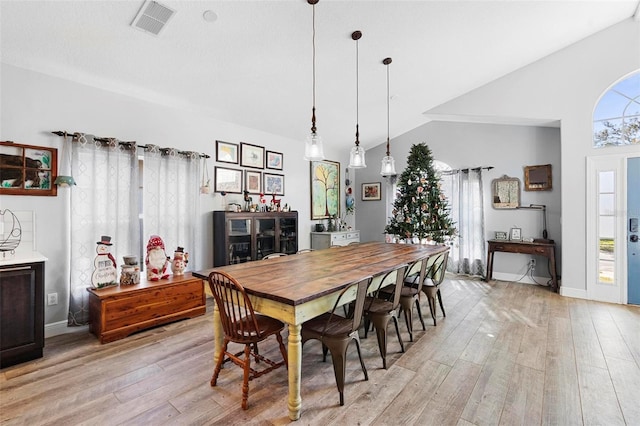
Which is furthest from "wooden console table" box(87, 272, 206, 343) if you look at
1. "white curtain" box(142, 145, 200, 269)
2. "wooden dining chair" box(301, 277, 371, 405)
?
"wooden dining chair" box(301, 277, 371, 405)

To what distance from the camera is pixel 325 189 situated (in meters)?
6.09

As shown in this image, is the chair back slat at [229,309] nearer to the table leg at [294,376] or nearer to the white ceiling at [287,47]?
the table leg at [294,376]

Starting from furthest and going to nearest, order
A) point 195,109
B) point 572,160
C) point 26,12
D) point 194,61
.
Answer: point 572,160, point 195,109, point 194,61, point 26,12

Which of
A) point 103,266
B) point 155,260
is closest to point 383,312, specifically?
point 155,260

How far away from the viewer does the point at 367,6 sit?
2.85 metres

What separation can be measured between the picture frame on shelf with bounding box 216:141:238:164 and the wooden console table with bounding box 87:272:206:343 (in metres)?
1.71

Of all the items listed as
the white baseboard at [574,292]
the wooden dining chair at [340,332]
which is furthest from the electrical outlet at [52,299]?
the white baseboard at [574,292]

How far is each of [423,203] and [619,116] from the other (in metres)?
2.78

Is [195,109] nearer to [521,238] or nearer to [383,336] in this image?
[383,336]

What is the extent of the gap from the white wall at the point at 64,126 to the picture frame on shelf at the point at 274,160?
1.00 m

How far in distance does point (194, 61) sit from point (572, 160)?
5.10 m

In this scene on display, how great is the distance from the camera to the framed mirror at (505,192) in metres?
5.06

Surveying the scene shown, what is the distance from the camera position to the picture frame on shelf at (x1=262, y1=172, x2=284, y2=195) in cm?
485

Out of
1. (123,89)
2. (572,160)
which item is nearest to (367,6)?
(123,89)
